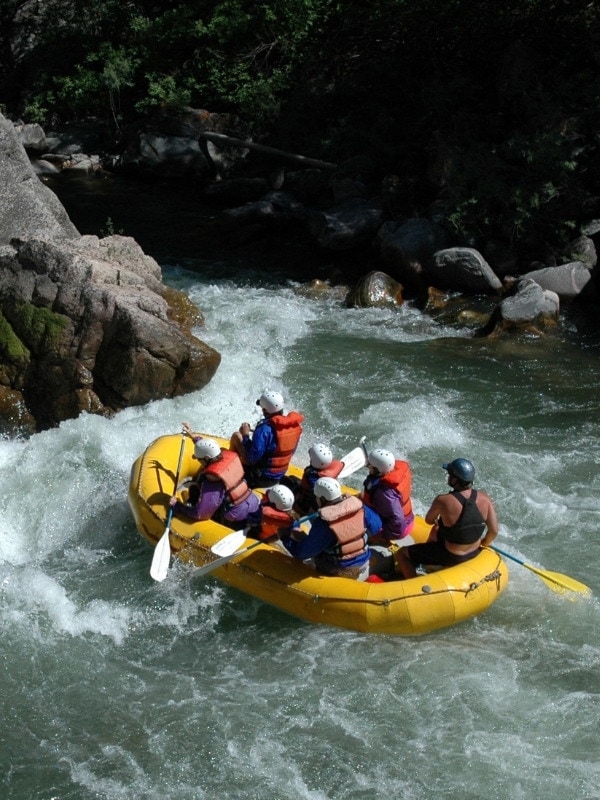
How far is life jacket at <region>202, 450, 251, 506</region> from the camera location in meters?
6.58

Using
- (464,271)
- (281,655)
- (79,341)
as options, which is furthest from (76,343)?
(464,271)

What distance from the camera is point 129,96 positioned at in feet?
67.0

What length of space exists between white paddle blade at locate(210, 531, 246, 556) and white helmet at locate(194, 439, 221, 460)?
0.59m

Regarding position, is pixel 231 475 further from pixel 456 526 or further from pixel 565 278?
pixel 565 278

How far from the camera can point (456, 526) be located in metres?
6.07

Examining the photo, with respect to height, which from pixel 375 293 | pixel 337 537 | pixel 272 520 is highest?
pixel 337 537

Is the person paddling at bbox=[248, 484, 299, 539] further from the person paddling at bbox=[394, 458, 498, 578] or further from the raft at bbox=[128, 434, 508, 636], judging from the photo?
the person paddling at bbox=[394, 458, 498, 578]

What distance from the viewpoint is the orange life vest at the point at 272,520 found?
261 inches

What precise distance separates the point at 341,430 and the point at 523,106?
719 cm

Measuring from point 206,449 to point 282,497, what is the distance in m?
0.69

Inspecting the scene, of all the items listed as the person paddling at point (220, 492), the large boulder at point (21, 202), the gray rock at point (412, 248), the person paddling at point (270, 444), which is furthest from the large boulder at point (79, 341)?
the gray rock at point (412, 248)

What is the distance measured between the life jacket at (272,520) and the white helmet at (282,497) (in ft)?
0.68

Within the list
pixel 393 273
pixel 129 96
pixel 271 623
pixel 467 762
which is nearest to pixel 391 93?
pixel 393 273

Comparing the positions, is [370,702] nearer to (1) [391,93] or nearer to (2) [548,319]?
(2) [548,319]
